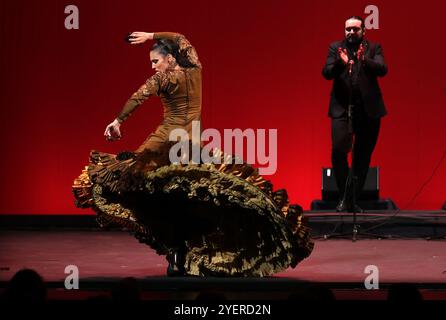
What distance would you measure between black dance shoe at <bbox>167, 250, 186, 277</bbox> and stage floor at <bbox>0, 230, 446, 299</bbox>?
0.20 ft

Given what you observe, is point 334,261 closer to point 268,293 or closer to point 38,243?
point 268,293

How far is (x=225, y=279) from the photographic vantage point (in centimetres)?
548

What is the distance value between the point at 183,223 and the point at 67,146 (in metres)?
4.17

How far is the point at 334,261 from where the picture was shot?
6.47 m

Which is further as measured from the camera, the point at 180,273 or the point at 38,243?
the point at 38,243

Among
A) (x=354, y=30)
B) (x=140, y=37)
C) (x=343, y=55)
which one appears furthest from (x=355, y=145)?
(x=140, y=37)

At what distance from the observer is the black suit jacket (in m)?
7.41

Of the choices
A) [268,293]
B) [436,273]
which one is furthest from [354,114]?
[268,293]

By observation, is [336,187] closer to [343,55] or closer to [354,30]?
[343,55]

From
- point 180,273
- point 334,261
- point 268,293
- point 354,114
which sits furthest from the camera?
point 354,114

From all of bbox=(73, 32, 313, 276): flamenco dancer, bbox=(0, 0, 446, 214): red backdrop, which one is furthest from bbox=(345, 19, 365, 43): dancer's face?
bbox=(73, 32, 313, 276): flamenco dancer

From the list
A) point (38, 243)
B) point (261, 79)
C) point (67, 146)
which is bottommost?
point (38, 243)

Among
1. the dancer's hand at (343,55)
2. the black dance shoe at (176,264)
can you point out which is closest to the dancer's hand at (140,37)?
the black dance shoe at (176,264)

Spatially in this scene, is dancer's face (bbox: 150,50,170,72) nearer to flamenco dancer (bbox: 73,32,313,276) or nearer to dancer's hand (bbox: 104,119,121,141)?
dancer's hand (bbox: 104,119,121,141)
